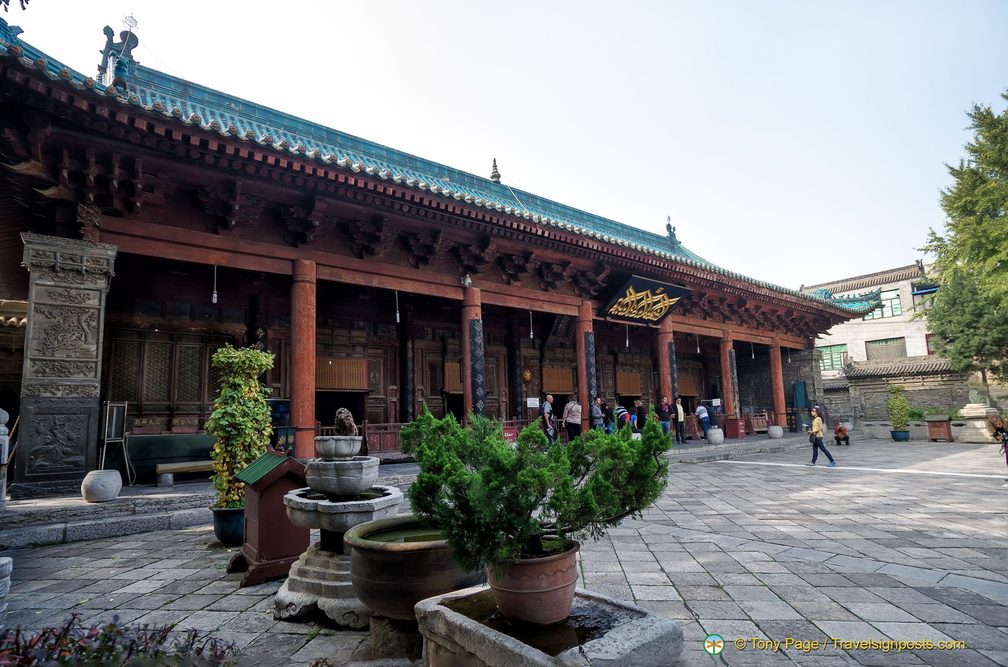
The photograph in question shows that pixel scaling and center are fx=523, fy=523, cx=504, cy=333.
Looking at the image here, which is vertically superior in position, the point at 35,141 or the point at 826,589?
the point at 35,141

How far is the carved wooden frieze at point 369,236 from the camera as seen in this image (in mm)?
8469

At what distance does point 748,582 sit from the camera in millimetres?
→ 3600

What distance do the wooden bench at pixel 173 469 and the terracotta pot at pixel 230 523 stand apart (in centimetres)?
259

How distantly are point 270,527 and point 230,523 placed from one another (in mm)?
1145

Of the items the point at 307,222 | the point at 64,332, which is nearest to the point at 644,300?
the point at 307,222

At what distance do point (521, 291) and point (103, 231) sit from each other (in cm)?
696

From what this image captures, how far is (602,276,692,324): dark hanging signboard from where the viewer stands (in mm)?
12227

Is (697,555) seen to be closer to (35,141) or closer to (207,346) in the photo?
(35,141)

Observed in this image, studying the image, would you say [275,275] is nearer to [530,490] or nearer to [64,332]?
[64,332]

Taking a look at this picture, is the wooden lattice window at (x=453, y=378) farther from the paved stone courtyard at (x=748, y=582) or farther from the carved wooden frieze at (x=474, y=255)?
the paved stone courtyard at (x=748, y=582)

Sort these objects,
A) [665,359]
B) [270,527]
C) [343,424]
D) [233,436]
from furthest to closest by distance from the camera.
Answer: [665,359], [233,436], [270,527], [343,424]

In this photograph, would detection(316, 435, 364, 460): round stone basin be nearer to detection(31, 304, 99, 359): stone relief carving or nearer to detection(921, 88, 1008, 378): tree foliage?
detection(31, 304, 99, 359): stone relief carving

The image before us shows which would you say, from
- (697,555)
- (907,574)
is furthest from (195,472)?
(907,574)

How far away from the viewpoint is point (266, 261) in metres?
7.83
